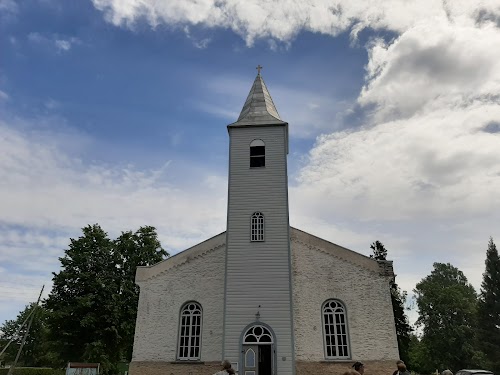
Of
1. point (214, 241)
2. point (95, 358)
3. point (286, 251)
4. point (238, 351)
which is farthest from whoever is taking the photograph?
point (95, 358)

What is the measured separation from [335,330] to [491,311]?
29024 mm

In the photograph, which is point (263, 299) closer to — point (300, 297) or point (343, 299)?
point (300, 297)

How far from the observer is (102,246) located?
27562mm

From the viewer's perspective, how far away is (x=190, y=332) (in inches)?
697

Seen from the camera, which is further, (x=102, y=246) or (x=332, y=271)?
(x=102, y=246)

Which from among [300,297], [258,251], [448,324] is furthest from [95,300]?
[448,324]

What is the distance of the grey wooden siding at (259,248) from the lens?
16328 mm

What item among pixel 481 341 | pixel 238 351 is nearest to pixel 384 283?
pixel 238 351

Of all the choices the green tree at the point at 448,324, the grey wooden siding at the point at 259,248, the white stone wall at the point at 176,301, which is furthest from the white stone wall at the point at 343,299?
the green tree at the point at 448,324

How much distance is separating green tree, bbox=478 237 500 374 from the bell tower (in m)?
29.4

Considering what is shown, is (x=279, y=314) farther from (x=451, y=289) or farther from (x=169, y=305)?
(x=451, y=289)

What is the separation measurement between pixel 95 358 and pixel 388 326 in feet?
58.0

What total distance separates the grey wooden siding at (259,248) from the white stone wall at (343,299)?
1.16 m

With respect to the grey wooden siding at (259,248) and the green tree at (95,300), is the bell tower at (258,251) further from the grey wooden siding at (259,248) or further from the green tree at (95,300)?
the green tree at (95,300)
